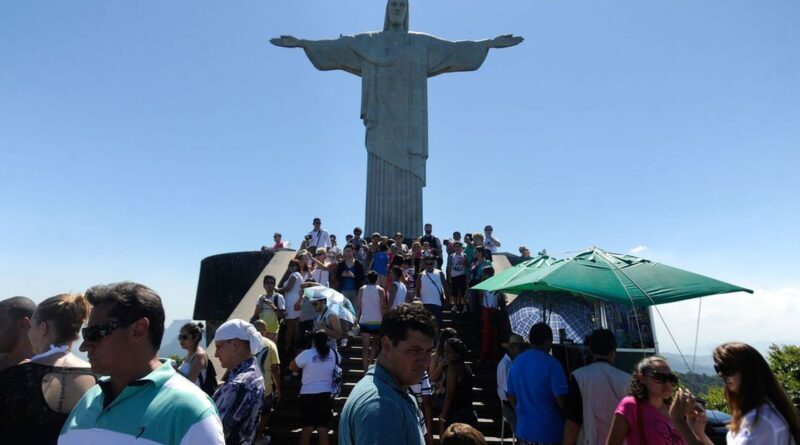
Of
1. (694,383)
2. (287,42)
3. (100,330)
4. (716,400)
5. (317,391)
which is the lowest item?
(716,400)

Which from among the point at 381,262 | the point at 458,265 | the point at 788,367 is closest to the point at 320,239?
the point at 381,262

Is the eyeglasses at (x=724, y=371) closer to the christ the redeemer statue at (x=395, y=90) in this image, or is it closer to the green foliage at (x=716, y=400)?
the green foliage at (x=716, y=400)

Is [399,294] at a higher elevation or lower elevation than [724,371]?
higher

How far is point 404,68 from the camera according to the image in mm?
15055

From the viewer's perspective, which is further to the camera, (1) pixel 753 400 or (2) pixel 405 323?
(1) pixel 753 400

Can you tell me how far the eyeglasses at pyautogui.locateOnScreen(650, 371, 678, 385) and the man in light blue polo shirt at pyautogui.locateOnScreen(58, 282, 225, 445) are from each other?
8.59ft

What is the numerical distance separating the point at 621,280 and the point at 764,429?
212 centimetres

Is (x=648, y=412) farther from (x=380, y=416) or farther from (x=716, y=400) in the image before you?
(x=716, y=400)

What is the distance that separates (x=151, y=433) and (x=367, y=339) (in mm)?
5854

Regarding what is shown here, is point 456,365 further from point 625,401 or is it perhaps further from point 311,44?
point 311,44

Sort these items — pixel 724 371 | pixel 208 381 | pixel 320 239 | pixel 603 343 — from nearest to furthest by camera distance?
pixel 724 371 < pixel 603 343 < pixel 208 381 < pixel 320 239

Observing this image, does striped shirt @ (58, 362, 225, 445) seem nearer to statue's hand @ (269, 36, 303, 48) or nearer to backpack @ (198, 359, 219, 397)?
backpack @ (198, 359, 219, 397)

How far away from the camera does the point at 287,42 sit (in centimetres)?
1438

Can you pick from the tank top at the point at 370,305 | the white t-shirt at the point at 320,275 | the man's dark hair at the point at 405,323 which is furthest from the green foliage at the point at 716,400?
the man's dark hair at the point at 405,323
